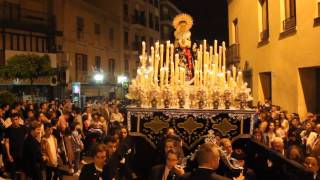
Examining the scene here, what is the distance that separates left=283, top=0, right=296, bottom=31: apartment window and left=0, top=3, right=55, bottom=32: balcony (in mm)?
15528

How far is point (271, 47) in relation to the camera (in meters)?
16.0

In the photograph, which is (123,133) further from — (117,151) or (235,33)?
(235,33)

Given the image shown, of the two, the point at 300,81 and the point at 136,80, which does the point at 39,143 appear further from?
the point at 300,81

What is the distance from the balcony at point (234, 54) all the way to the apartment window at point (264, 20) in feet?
12.8

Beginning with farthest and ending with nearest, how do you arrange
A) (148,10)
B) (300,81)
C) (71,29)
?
(148,10)
(71,29)
(300,81)

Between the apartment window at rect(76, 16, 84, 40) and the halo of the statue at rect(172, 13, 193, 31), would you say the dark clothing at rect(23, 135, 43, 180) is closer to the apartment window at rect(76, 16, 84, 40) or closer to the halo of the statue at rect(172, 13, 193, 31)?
the halo of the statue at rect(172, 13, 193, 31)

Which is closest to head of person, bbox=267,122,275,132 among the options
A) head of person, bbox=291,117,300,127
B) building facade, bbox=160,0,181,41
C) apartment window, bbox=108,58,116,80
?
head of person, bbox=291,117,300,127

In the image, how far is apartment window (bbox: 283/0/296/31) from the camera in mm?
13875

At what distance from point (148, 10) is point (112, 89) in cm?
1423

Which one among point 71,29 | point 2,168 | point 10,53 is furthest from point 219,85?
point 71,29

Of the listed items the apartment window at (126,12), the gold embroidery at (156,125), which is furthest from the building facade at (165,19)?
the gold embroidery at (156,125)

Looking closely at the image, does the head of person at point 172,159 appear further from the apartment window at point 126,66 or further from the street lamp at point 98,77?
the apartment window at point 126,66

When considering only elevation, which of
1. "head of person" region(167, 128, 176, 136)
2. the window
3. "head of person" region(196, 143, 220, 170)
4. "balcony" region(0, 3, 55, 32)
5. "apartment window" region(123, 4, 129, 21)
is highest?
"apartment window" region(123, 4, 129, 21)

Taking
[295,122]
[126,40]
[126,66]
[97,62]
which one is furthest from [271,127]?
[126,40]
